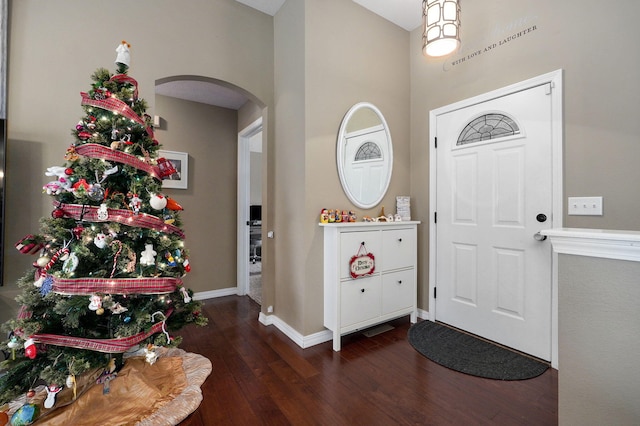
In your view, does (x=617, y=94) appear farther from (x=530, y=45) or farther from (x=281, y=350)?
(x=281, y=350)

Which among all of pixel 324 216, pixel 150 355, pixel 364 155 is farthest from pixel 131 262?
pixel 364 155

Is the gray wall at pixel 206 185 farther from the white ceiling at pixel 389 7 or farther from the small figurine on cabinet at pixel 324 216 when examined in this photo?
the small figurine on cabinet at pixel 324 216

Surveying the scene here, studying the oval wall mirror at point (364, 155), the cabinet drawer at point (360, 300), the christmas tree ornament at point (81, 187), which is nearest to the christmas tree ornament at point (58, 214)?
the christmas tree ornament at point (81, 187)

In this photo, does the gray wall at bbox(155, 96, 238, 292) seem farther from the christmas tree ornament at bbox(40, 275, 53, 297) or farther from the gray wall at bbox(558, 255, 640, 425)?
the gray wall at bbox(558, 255, 640, 425)

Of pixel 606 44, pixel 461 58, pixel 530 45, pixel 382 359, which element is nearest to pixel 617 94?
pixel 606 44

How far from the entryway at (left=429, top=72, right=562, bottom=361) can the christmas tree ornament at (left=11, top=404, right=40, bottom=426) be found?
287cm

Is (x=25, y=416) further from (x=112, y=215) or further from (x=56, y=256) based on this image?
(x=112, y=215)

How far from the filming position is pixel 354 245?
2.34 meters

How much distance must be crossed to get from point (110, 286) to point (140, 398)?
0.59 m

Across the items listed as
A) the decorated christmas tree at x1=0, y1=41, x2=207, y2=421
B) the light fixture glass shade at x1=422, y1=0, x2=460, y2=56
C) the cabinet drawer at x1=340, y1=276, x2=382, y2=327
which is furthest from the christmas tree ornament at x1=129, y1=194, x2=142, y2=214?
the light fixture glass shade at x1=422, y1=0, x2=460, y2=56

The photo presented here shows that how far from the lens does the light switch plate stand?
180 centimetres

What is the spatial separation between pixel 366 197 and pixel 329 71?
1214 millimetres

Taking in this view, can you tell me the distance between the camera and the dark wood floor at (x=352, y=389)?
1528mm

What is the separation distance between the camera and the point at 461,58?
2566 millimetres
